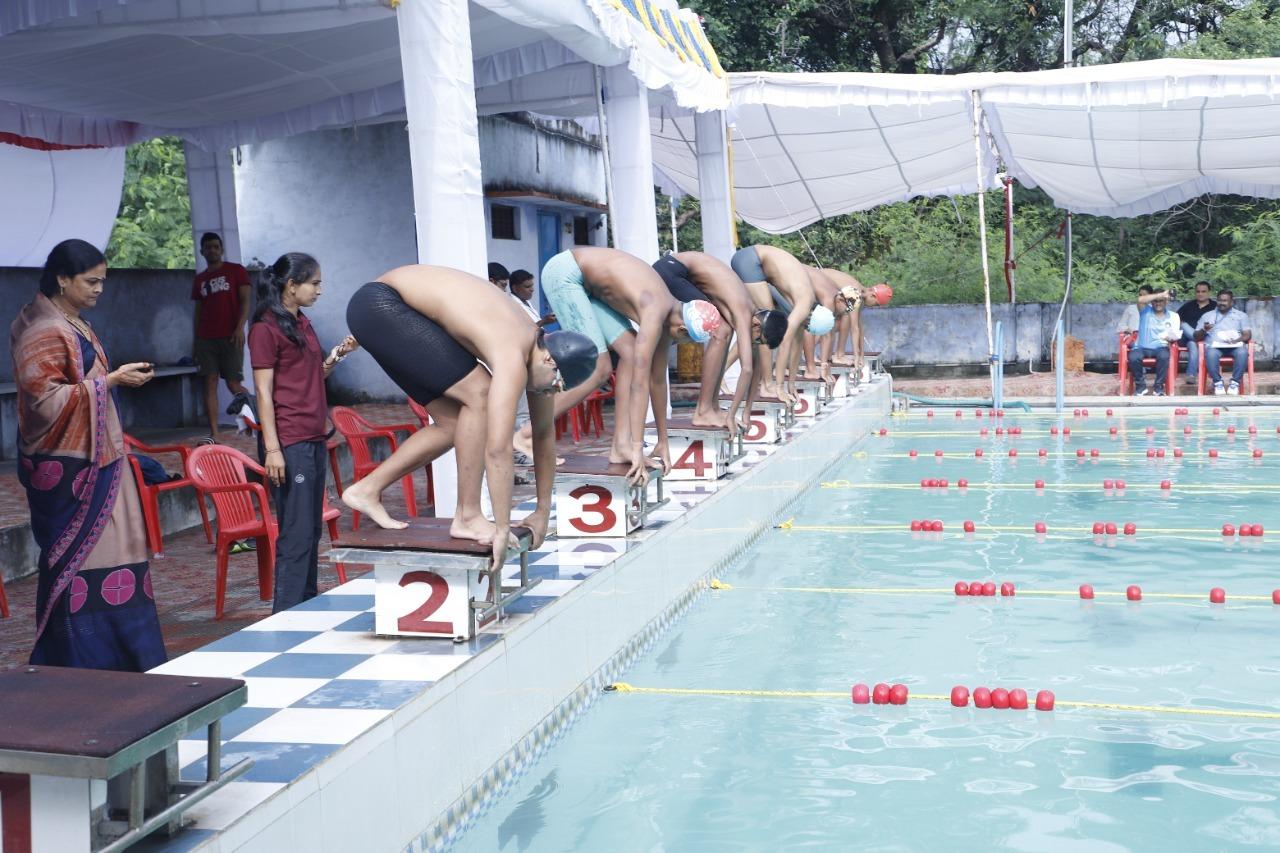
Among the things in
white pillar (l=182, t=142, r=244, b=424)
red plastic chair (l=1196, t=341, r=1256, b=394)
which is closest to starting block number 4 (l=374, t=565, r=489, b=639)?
white pillar (l=182, t=142, r=244, b=424)

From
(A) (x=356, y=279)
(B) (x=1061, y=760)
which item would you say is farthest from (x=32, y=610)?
(A) (x=356, y=279)

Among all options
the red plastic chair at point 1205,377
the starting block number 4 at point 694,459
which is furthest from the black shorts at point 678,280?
the red plastic chair at point 1205,377

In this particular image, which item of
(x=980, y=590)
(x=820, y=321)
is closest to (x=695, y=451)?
(x=980, y=590)

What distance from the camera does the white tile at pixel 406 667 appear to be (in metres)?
3.72

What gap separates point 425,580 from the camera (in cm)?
410

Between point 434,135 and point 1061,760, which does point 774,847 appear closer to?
point 1061,760

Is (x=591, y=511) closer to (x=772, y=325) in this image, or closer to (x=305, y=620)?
(x=305, y=620)

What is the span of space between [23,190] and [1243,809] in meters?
11.4

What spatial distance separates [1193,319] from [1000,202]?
10.3 metres

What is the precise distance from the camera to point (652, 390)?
6793 mm

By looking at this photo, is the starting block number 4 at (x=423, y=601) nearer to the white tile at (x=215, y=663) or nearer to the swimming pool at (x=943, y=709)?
the white tile at (x=215, y=663)

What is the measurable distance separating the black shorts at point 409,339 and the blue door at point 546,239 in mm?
12303

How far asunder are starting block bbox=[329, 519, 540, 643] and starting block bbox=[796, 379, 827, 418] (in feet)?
25.1

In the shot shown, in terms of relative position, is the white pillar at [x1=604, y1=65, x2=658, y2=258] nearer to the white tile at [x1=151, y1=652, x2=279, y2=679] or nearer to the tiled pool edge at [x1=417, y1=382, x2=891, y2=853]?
the tiled pool edge at [x1=417, y1=382, x2=891, y2=853]
